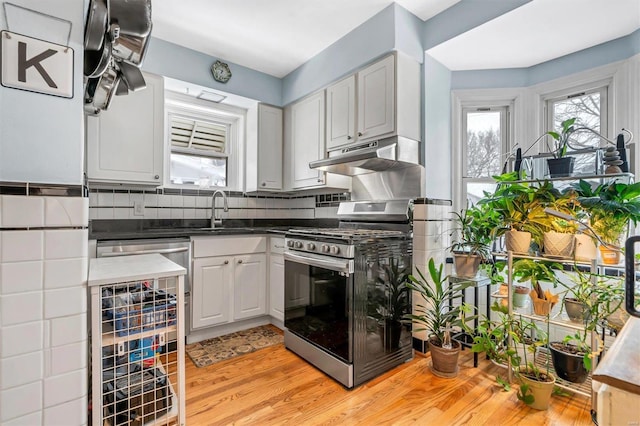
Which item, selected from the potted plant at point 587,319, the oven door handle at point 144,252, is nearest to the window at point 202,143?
the oven door handle at point 144,252

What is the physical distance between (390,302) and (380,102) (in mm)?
1455

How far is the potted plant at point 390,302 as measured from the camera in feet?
6.70

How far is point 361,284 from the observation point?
Answer: 6.39ft

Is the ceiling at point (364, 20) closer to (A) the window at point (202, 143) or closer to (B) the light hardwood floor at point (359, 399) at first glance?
(A) the window at point (202, 143)

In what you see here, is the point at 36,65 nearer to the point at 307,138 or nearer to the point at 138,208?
the point at 138,208

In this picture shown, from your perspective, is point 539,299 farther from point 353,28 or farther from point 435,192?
point 353,28

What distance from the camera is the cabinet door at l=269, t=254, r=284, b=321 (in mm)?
2771

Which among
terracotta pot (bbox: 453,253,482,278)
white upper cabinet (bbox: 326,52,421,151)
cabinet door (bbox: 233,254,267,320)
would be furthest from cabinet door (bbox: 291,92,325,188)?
terracotta pot (bbox: 453,253,482,278)

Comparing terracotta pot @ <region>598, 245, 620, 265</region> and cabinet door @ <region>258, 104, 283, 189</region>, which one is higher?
cabinet door @ <region>258, 104, 283, 189</region>

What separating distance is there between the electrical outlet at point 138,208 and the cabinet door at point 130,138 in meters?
0.36

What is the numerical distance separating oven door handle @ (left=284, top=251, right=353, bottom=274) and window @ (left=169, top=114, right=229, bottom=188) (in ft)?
4.88

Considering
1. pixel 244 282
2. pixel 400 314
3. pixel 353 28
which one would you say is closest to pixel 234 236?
pixel 244 282

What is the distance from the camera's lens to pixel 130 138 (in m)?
2.54

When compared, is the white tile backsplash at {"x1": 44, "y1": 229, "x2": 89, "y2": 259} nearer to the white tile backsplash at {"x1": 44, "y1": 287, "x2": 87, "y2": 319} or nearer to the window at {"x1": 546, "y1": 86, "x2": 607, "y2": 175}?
the white tile backsplash at {"x1": 44, "y1": 287, "x2": 87, "y2": 319}
